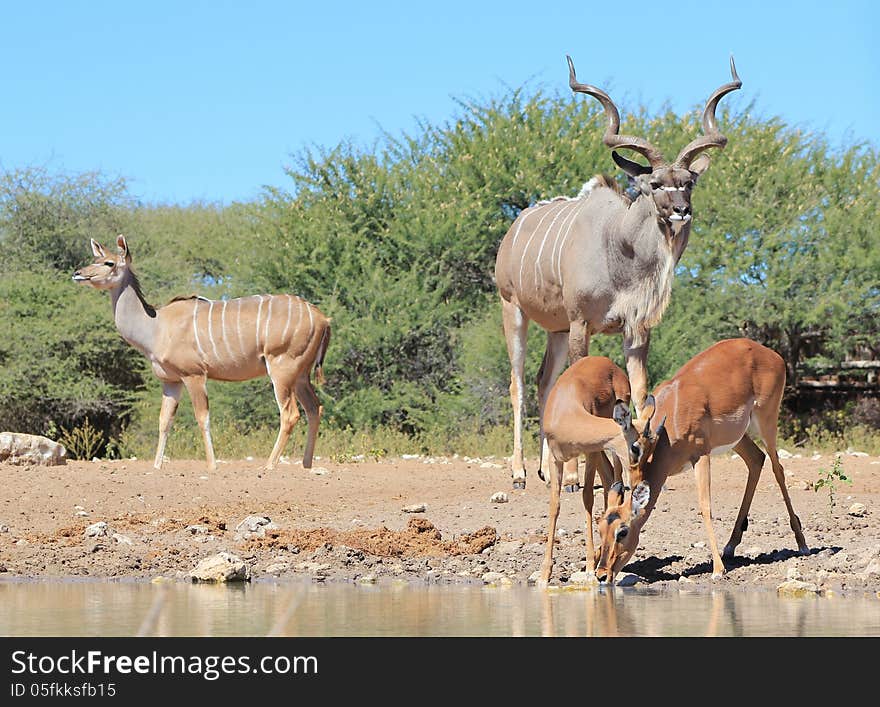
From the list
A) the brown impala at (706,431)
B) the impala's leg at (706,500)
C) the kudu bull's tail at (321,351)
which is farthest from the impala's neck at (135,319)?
the impala's leg at (706,500)

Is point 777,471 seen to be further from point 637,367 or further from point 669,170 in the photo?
point 669,170

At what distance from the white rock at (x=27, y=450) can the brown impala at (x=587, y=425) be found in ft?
27.9

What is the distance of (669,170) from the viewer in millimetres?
10547

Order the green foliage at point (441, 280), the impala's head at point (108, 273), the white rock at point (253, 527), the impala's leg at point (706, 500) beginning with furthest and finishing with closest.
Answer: the green foliage at point (441, 280)
the impala's head at point (108, 273)
the white rock at point (253, 527)
the impala's leg at point (706, 500)

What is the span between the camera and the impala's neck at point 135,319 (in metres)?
16.2

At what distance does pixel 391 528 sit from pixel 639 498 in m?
2.90

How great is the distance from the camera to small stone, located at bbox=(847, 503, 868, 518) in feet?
32.8

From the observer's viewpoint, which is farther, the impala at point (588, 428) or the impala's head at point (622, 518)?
the impala at point (588, 428)

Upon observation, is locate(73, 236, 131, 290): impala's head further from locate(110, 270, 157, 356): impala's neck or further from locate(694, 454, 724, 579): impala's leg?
locate(694, 454, 724, 579): impala's leg

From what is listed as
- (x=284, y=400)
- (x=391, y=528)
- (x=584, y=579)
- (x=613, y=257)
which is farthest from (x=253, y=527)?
(x=284, y=400)

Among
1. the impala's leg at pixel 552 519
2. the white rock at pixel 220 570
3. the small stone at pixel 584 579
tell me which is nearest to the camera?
the small stone at pixel 584 579

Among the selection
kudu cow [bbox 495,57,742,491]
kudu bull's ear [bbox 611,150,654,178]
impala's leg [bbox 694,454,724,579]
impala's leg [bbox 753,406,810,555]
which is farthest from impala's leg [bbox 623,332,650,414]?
impala's leg [bbox 694,454,724,579]

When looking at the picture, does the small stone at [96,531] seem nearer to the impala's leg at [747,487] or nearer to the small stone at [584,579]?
the small stone at [584,579]
